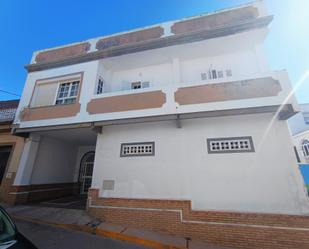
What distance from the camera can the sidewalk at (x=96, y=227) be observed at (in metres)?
4.78

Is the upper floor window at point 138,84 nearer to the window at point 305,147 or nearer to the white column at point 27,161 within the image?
the white column at point 27,161

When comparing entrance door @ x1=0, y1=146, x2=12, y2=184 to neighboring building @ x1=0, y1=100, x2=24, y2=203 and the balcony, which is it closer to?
neighboring building @ x1=0, y1=100, x2=24, y2=203

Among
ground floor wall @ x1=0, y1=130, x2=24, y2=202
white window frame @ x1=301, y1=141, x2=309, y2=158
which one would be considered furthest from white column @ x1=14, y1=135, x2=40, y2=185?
white window frame @ x1=301, y1=141, x2=309, y2=158

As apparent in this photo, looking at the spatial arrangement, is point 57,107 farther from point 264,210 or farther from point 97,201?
point 264,210

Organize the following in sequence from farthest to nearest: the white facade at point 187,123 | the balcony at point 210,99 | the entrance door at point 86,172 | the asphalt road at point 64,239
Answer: the entrance door at point 86,172, the balcony at point 210,99, the white facade at point 187,123, the asphalt road at point 64,239

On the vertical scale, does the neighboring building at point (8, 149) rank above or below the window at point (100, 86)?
below

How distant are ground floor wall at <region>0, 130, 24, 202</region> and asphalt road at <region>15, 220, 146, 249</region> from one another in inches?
146

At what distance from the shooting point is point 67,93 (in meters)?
8.46

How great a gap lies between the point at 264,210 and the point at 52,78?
1070 centimetres

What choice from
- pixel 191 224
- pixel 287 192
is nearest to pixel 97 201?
pixel 191 224

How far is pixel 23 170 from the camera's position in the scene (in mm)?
8023

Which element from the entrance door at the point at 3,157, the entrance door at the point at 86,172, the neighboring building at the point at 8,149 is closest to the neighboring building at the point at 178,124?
the neighboring building at the point at 8,149

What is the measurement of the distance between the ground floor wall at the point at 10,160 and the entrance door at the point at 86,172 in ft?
12.4

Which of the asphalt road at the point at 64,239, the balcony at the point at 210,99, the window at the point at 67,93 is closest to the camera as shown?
the asphalt road at the point at 64,239
